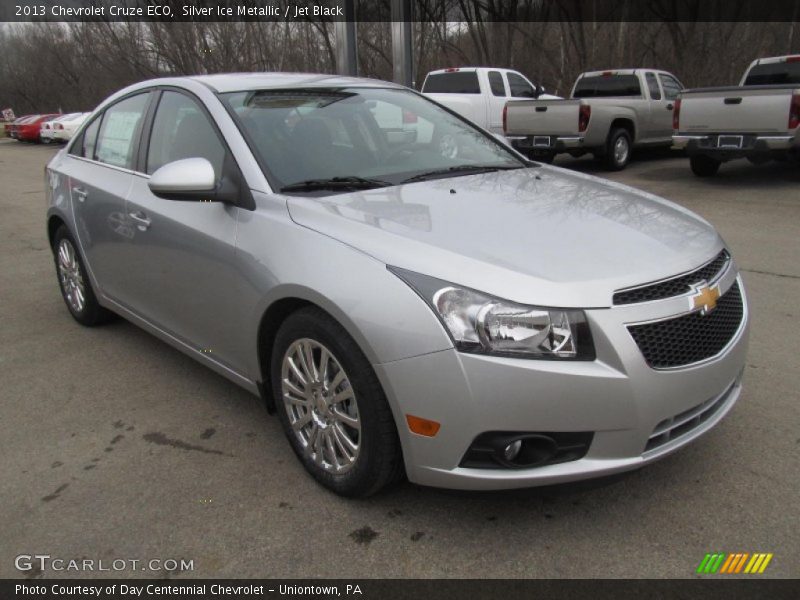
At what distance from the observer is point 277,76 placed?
384 cm

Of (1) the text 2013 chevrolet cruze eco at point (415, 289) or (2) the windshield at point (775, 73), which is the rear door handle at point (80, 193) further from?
(2) the windshield at point (775, 73)

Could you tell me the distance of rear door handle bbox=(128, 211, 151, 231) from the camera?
11.8 ft

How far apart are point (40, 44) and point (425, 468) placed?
177 feet

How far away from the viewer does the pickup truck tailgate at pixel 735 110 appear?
9.36m

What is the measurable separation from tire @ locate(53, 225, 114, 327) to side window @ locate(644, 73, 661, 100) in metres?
11.9

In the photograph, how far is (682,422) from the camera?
2.39 m

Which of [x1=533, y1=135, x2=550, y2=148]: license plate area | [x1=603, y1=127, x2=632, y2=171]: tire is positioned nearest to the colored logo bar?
[x1=533, y1=135, x2=550, y2=148]: license plate area

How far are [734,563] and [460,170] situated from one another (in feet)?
6.92

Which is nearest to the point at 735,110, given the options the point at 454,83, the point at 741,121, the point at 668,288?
the point at 741,121

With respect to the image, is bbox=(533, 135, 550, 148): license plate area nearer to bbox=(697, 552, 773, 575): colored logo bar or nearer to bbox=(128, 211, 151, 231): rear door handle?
bbox=(128, 211, 151, 231): rear door handle

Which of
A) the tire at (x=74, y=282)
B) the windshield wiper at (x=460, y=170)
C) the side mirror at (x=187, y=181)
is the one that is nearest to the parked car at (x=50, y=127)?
the tire at (x=74, y=282)

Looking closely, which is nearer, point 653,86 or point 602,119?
point 602,119

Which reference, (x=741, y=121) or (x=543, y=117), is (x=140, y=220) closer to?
(x=741, y=121)

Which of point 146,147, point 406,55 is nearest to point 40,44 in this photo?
point 406,55
